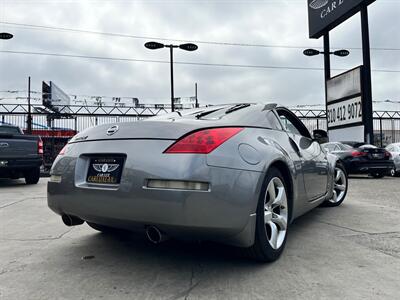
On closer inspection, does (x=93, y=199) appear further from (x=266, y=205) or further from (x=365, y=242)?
(x=365, y=242)

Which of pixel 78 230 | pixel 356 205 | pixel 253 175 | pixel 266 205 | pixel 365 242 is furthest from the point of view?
pixel 356 205

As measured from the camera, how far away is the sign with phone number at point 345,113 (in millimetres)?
16406

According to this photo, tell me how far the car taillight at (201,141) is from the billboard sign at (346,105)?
15.1 meters

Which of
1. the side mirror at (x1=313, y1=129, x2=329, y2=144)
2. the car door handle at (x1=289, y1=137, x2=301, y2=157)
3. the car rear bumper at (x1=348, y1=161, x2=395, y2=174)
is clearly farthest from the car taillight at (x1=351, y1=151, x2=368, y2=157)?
the car door handle at (x1=289, y1=137, x2=301, y2=157)

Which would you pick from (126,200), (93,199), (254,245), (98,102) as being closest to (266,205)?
(254,245)

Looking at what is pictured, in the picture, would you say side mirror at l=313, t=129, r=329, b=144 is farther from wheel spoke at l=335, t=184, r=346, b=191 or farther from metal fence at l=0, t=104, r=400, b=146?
metal fence at l=0, t=104, r=400, b=146

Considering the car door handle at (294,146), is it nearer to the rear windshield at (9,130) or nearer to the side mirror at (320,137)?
the side mirror at (320,137)

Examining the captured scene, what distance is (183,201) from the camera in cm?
234

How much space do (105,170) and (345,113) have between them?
16.8 meters

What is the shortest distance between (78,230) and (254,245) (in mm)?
2292

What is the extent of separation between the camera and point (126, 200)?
2.50m

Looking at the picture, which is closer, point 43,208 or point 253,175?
point 253,175

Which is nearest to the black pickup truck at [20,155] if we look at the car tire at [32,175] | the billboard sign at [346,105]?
the car tire at [32,175]

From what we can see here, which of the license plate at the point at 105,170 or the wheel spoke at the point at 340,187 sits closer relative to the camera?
the license plate at the point at 105,170
